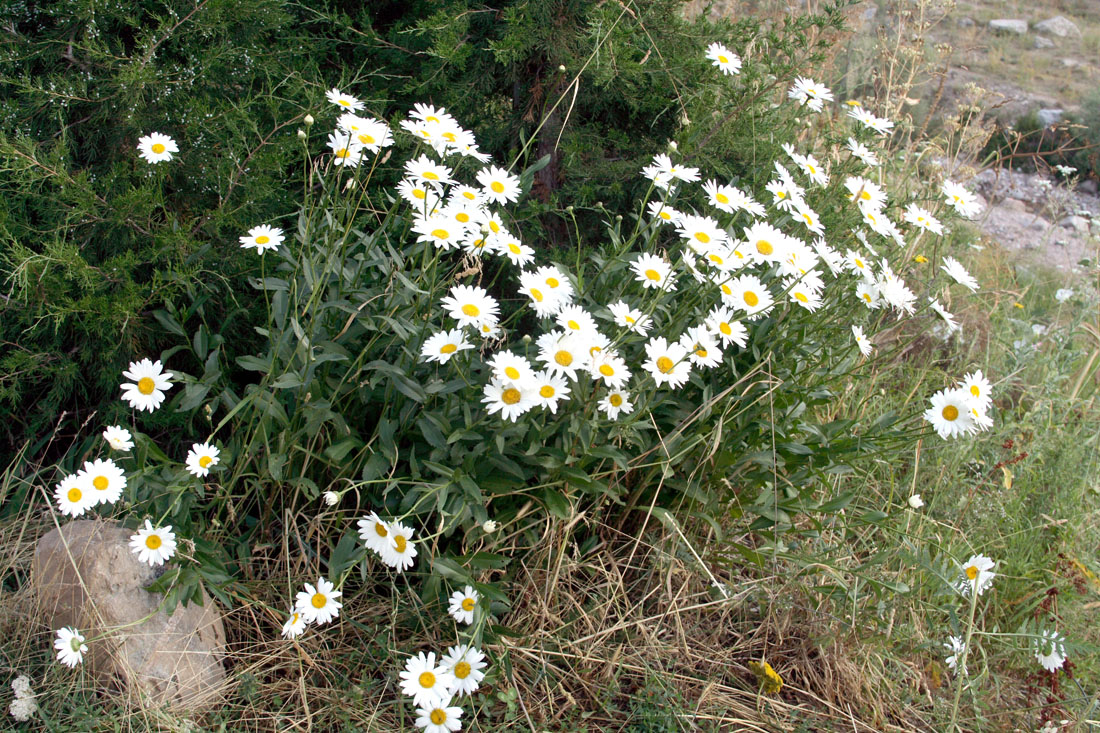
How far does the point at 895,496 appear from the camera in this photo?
2855 millimetres

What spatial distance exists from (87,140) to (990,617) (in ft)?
9.97

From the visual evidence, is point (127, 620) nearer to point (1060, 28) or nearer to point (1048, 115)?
point (1048, 115)

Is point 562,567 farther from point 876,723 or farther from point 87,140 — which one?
point 87,140

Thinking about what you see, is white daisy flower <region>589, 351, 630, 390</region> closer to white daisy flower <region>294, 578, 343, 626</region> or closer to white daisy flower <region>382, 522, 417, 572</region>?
white daisy flower <region>382, 522, 417, 572</region>

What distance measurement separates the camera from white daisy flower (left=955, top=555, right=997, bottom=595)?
2.07m

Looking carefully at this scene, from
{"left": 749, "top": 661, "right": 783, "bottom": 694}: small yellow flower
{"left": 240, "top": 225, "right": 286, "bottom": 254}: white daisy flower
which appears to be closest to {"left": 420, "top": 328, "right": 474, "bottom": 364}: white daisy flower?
{"left": 240, "top": 225, "right": 286, "bottom": 254}: white daisy flower

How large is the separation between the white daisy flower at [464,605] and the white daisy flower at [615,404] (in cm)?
51

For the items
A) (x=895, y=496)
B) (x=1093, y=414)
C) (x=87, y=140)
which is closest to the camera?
(x=87, y=140)

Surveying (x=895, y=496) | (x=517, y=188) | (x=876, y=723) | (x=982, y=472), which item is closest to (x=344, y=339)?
(x=517, y=188)

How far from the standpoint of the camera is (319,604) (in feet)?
6.01

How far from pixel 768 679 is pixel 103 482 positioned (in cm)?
161

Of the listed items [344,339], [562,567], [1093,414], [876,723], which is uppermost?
[344,339]

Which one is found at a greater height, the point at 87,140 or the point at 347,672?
the point at 87,140

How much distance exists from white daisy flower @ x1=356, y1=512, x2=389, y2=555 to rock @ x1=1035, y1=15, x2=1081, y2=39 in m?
13.7
